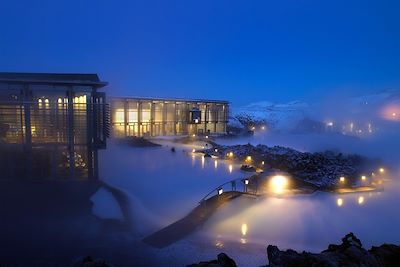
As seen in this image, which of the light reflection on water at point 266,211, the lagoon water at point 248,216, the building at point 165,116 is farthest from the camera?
the building at point 165,116

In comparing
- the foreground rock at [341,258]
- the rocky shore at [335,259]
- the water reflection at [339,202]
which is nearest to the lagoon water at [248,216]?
the water reflection at [339,202]

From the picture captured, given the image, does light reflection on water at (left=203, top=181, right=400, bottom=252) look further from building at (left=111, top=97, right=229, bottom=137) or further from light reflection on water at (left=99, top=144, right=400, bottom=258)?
building at (left=111, top=97, right=229, bottom=137)

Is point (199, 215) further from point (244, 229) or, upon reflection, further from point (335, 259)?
point (335, 259)

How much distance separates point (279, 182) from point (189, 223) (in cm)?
1187

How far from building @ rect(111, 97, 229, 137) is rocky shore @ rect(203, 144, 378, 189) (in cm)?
1757

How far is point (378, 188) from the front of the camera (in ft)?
91.8

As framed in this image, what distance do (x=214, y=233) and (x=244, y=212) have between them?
3.98 metres

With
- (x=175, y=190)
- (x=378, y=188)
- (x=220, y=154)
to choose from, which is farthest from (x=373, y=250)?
(x=220, y=154)

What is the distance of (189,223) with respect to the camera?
17.9m

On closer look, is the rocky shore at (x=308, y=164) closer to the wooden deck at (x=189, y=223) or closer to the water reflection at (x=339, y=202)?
the water reflection at (x=339, y=202)

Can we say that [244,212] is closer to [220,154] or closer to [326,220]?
[326,220]

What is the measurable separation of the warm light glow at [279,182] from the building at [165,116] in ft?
107

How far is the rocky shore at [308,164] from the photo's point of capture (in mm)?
28969

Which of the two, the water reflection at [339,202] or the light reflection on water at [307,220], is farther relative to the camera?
the water reflection at [339,202]
